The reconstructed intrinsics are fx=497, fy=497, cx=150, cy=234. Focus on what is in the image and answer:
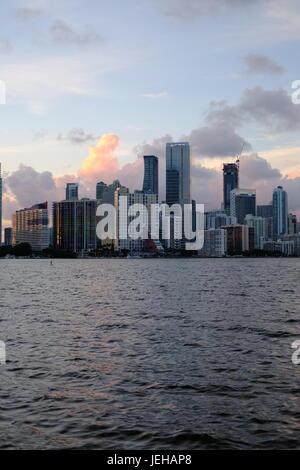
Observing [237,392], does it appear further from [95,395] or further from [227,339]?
[227,339]

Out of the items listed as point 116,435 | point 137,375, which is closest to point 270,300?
point 137,375

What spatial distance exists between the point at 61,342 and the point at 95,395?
13294mm

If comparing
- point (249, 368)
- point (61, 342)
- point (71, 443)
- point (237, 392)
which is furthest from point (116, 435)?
point (61, 342)

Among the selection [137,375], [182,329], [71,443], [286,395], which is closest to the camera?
[71,443]

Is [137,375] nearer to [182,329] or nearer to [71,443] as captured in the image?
[71,443]

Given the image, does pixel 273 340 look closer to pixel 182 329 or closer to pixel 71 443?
pixel 182 329
